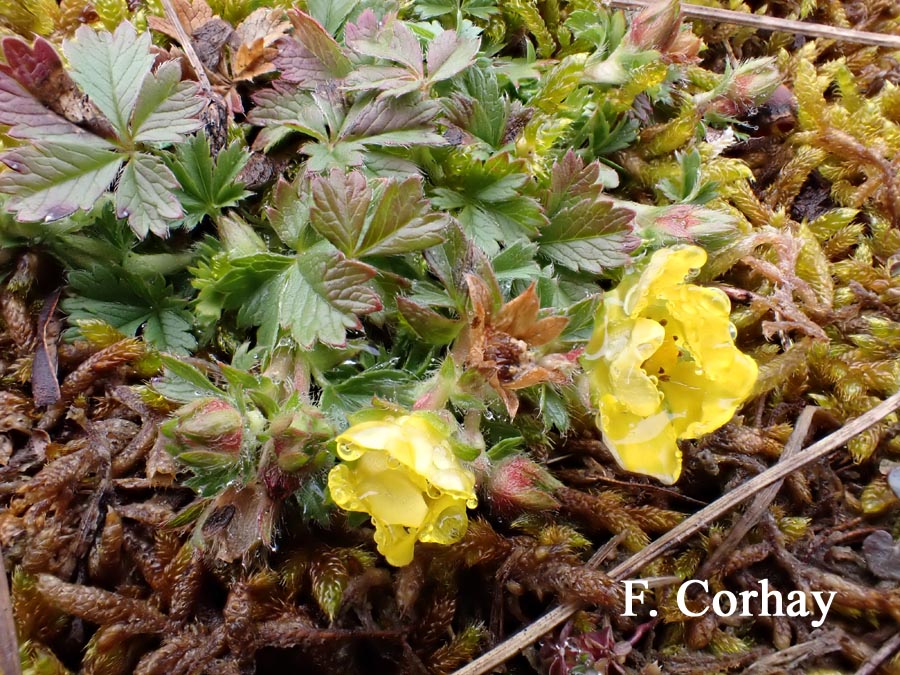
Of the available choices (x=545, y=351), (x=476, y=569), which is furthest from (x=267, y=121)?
(x=476, y=569)

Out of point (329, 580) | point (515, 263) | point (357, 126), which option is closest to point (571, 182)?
point (515, 263)

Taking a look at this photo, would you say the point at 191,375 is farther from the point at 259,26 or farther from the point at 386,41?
the point at 259,26

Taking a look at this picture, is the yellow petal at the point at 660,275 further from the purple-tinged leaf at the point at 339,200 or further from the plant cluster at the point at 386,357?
the purple-tinged leaf at the point at 339,200

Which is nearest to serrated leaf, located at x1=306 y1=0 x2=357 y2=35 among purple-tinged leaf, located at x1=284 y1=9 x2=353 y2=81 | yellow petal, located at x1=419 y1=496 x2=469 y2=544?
purple-tinged leaf, located at x1=284 y1=9 x2=353 y2=81

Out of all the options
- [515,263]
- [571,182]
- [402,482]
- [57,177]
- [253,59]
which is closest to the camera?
[402,482]

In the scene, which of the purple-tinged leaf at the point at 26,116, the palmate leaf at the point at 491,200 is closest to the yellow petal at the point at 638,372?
the palmate leaf at the point at 491,200

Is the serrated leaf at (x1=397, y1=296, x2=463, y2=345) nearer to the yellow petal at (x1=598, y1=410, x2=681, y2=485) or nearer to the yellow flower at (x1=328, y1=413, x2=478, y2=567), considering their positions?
the yellow flower at (x1=328, y1=413, x2=478, y2=567)

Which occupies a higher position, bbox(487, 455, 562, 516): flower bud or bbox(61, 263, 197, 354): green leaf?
bbox(61, 263, 197, 354): green leaf
